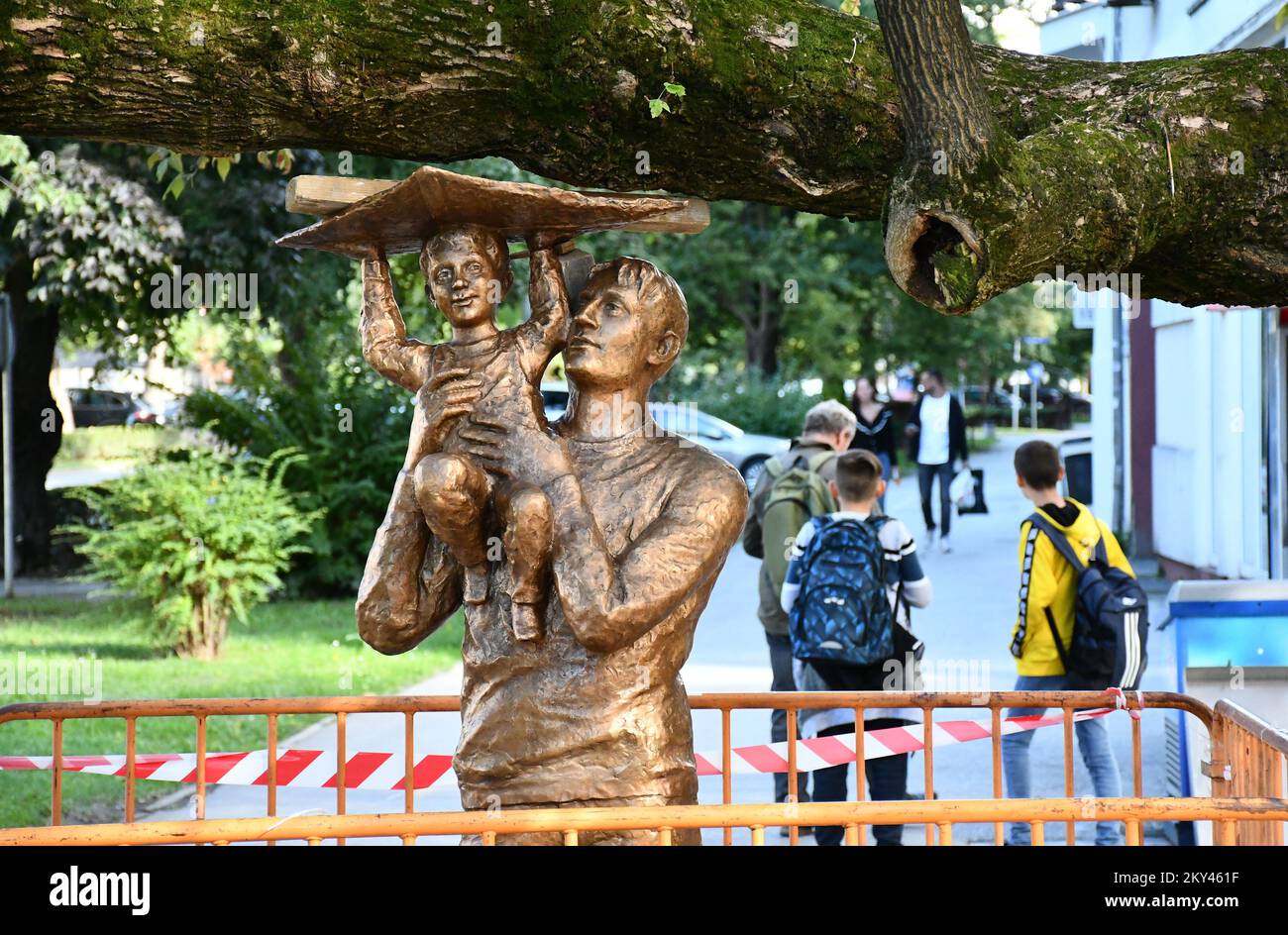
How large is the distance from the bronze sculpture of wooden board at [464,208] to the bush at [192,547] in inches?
303

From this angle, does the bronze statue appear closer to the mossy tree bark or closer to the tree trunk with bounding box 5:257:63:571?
the mossy tree bark

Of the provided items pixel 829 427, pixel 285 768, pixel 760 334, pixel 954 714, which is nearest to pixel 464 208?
pixel 285 768

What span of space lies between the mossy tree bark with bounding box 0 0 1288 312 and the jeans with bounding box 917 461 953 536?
12381 mm

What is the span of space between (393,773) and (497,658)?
132 centimetres

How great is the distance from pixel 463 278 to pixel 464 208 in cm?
17

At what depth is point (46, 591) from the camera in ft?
50.1

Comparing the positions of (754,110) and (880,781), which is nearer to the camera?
(754,110)

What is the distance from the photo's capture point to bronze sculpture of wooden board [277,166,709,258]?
11.0ft

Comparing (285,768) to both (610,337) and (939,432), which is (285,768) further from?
(939,432)

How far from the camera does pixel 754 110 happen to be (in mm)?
3414

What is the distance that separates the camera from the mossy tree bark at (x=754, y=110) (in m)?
3.12

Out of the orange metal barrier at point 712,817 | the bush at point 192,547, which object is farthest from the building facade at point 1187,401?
the orange metal barrier at point 712,817

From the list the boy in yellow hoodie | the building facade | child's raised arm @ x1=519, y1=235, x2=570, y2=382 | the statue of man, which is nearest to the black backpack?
the boy in yellow hoodie

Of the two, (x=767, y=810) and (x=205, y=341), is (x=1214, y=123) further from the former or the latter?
(x=205, y=341)
